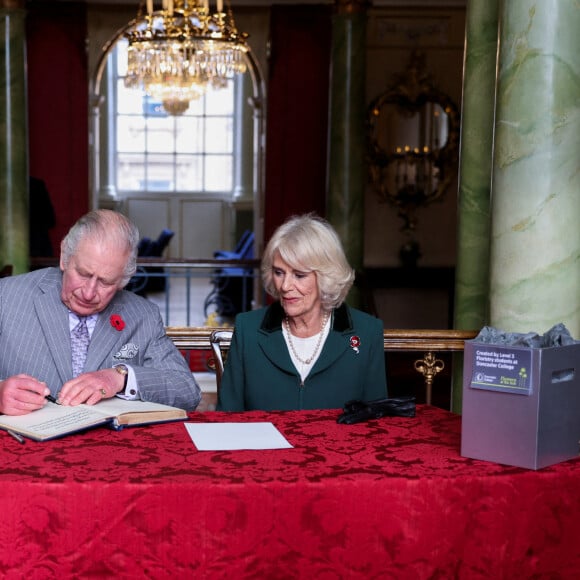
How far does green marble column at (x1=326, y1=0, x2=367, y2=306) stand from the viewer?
9633 mm

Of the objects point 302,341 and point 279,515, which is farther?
point 302,341

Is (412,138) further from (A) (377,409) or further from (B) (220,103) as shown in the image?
(A) (377,409)

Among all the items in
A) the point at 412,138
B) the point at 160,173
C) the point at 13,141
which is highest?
the point at 412,138

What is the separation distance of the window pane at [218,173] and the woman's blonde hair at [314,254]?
43.8 ft

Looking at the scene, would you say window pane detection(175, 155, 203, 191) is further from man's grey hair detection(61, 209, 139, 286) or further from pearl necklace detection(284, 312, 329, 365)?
man's grey hair detection(61, 209, 139, 286)

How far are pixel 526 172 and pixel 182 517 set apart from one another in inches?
90.9

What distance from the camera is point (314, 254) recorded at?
3.23m

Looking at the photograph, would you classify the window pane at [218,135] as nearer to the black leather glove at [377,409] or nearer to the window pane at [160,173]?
the window pane at [160,173]

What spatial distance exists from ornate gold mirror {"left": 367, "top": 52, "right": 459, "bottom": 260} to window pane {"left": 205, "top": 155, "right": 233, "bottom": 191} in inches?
223

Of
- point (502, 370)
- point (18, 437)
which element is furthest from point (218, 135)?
point (502, 370)

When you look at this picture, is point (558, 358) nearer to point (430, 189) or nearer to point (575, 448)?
point (575, 448)

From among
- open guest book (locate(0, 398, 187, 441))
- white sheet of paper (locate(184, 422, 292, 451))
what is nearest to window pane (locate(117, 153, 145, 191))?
open guest book (locate(0, 398, 187, 441))

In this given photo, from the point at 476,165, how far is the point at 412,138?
20.9 ft

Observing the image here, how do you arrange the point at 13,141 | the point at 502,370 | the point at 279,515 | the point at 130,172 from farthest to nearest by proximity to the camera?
the point at 130,172
the point at 13,141
the point at 502,370
the point at 279,515
